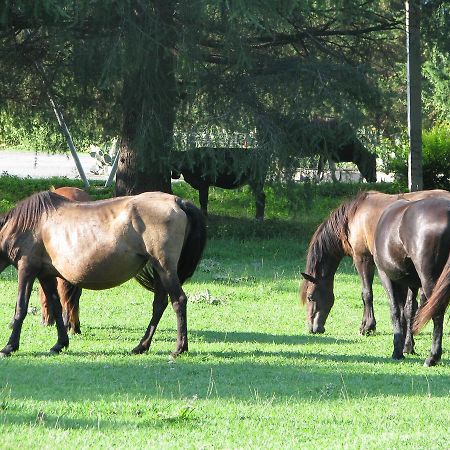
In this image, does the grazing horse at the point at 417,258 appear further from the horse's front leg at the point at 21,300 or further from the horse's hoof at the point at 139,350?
the horse's front leg at the point at 21,300

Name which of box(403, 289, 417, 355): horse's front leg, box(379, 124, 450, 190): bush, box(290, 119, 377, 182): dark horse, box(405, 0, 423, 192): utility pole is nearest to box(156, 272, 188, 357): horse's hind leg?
box(403, 289, 417, 355): horse's front leg

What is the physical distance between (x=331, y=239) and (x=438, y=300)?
358 centimetres

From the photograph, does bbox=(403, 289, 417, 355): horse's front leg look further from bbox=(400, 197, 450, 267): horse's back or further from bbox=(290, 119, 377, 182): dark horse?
bbox=(290, 119, 377, 182): dark horse

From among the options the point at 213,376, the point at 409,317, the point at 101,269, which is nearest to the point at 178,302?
the point at 101,269

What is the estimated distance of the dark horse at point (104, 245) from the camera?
394 inches

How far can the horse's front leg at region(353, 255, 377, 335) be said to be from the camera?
1255 centimetres

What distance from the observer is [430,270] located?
32.7 ft

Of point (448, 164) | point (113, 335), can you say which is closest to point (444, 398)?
point (113, 335)

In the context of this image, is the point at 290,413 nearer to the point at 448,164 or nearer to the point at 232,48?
the point at 232,48

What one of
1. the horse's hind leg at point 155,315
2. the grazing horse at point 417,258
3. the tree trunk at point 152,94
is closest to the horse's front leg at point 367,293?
the grazing horse at point 417,258

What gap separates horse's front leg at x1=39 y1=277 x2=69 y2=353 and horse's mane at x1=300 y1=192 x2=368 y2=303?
364 cm

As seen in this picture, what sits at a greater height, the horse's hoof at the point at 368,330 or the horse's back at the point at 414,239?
the horse's back at the point at 414,239

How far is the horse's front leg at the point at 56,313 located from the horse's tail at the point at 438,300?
3.62 metres

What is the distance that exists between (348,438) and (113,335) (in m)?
5.70
